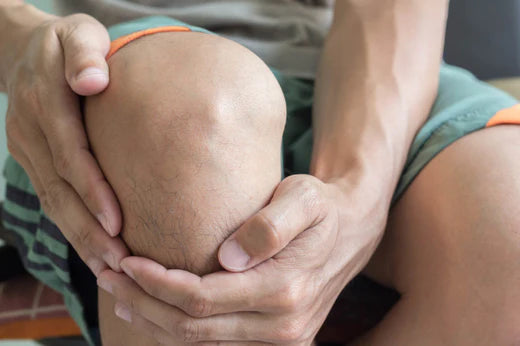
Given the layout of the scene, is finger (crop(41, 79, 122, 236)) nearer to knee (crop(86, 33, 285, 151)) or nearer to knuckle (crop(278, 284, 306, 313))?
knee (crop(86, 33, 285, 151))

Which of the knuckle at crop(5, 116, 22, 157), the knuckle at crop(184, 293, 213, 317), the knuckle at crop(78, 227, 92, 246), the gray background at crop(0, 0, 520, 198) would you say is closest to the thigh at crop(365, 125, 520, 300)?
the knuckle at crop(184, 293, 213, 317)

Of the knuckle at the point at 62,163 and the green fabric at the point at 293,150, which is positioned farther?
the green fabric at the point at 293,150

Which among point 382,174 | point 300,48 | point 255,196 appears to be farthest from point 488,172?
point 300,48

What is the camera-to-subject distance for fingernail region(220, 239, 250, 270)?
458 mm

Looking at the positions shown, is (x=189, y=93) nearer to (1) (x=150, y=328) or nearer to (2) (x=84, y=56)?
(2) (x=84, y=56)

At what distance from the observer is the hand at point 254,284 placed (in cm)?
45

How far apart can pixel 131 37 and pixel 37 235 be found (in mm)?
298

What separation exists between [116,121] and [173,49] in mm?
106

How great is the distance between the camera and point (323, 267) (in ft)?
1.71

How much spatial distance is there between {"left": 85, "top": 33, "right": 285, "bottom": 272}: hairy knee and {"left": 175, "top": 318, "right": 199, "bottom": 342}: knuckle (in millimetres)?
51

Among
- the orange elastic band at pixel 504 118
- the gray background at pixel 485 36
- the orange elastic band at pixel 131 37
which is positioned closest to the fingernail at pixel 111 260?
the orange elastic band at pixel 131 37

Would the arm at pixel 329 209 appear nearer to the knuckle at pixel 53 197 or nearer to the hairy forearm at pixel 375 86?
the hairy forearm at pixel 375 86

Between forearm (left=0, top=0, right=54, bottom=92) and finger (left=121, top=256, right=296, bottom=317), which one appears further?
forearm (left=0, top=0, right=54, bottom=92)

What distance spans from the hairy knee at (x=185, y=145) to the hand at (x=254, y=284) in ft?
0.08
